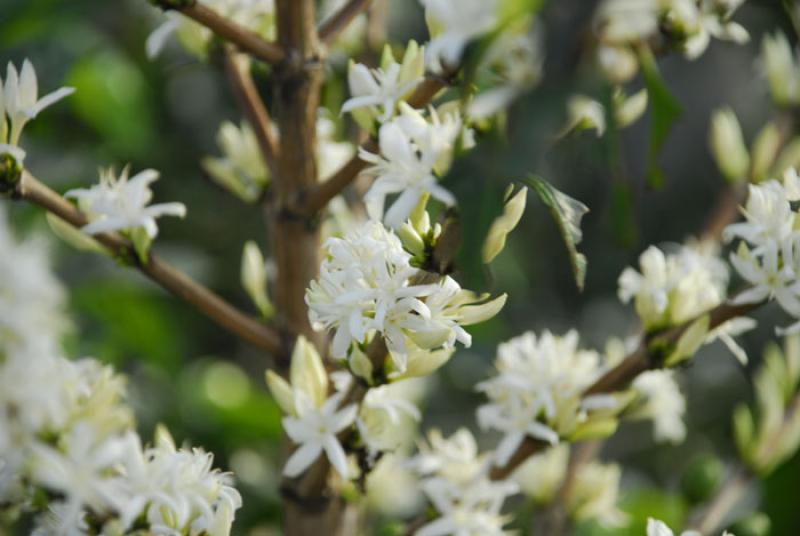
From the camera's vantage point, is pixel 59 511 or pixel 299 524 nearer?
pixel 59 511

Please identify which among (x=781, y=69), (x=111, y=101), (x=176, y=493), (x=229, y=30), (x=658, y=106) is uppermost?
(x=111, y=101)

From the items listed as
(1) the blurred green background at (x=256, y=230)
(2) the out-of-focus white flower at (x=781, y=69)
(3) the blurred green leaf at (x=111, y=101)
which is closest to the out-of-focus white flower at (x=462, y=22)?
(1) the blurred green background at (x=256, y=230)

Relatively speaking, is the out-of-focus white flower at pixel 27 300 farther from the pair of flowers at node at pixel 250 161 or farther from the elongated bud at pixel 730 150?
the elongated bud at pixel 730 150

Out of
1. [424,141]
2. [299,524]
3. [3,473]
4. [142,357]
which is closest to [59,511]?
[3,473]

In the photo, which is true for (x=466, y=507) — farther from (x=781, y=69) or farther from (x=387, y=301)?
(x=781, y=69)

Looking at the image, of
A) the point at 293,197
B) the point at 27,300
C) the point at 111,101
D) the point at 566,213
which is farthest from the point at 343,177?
the point at 111,101

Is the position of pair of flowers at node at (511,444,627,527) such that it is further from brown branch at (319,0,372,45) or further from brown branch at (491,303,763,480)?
brown branch at (319,0,372,45)

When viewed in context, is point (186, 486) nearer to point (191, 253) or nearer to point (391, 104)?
point (391, 104)
